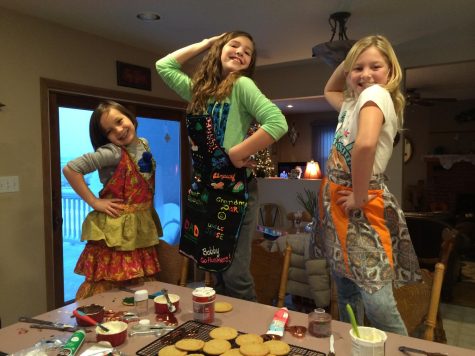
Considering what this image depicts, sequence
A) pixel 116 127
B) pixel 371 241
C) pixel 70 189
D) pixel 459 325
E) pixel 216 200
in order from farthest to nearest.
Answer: pixel 459 325, pixel 70 189, pixel 116 127, pixel 216 200, pixel 371 241

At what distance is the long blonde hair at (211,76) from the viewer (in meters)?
1.38

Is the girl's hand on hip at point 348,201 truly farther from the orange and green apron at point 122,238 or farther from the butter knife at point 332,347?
the orange and green apron at point 122,238

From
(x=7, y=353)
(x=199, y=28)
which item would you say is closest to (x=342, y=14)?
(x=199, y=28)

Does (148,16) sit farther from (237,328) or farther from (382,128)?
(237,328)

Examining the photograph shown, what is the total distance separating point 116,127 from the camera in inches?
64.0

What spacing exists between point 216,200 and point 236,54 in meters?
0.51

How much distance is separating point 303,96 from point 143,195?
8.97ft

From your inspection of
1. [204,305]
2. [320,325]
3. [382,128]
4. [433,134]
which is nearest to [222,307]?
[204,305]

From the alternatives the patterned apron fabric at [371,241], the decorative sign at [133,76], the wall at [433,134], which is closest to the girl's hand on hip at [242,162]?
the patterned apron fabric at [371,241]

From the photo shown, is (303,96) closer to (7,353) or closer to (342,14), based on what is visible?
(342,14)

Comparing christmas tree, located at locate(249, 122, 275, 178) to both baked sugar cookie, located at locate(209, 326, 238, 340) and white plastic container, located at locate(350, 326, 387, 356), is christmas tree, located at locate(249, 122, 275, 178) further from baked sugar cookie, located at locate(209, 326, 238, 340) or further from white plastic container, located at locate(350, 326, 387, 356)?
white plastic container, located at locate(350, 326, 387, 356)

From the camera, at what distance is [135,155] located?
1.66 metres

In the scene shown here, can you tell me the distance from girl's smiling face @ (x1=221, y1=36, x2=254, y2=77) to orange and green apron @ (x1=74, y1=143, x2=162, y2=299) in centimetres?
53

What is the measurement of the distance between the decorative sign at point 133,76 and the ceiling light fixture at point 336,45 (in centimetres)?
151
